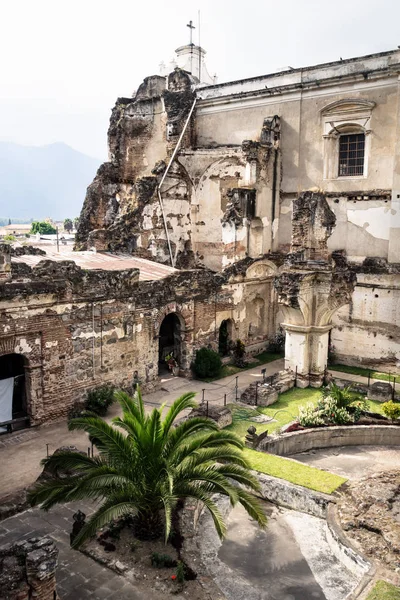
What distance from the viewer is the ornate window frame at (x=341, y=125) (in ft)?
79.6

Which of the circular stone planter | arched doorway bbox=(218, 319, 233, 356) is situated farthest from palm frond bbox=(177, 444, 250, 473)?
arched doorway bbox=(218, 319, 233, 356)

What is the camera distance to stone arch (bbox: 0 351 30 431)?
52.5 ft

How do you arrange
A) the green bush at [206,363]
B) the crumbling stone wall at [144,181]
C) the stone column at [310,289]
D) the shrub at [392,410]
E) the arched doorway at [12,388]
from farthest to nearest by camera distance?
the crumbling stone wall at [144,181]
the green bush at [206,363]
the stone column at [310,289]
the shrub at [392,410]
the arched doorway at [12,388]

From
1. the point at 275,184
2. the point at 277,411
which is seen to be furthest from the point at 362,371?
the point at 275,184

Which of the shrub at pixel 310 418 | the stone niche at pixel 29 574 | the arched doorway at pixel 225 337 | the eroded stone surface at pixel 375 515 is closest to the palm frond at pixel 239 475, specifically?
the eroded stone surface at pixel 375 515

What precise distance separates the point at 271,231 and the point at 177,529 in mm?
19195

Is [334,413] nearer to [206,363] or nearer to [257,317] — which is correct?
[206,363]

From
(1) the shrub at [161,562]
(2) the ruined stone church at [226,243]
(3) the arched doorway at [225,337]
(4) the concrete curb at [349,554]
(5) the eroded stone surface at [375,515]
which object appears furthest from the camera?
(3) the arched doorway at [225,337]

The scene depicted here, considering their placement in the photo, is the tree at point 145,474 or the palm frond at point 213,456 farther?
the palm frond at point 213,456

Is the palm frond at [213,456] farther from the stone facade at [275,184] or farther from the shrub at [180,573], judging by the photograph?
the stone facade at [275,184]

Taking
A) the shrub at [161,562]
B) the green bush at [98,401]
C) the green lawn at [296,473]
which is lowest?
the green lawn at [296,473]

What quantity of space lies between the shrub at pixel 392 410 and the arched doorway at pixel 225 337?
8.77 metres

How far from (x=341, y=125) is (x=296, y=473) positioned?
17567 millimetres

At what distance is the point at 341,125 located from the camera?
25.1 meters
